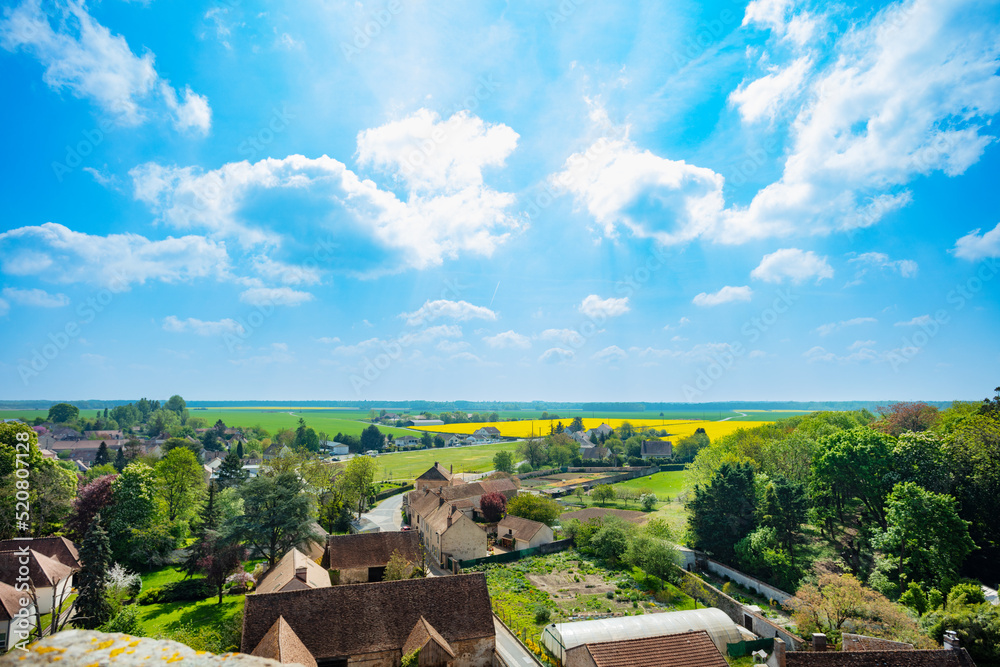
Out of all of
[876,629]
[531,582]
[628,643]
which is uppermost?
[628,643]

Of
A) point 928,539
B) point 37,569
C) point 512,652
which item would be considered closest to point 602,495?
point 928,539

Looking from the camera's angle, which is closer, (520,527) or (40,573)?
(40,573)

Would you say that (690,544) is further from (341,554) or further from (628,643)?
(341,554)

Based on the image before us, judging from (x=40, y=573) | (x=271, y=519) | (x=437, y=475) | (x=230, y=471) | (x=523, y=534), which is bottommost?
(x=523, y=534)

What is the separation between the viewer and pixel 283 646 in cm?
2103

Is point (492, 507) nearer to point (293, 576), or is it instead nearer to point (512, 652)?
point (512, 652)

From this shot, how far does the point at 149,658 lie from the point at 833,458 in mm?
52419

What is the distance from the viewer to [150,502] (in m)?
42.7

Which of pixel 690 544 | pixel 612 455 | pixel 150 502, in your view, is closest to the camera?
pixel 150 502

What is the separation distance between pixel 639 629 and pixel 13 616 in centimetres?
3597

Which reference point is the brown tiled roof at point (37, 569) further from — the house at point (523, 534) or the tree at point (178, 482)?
the house at point (523, 534)

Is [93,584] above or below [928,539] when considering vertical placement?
below

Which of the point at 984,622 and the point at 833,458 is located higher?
the point at 833,458

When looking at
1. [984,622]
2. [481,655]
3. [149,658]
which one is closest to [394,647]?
[481,655]
